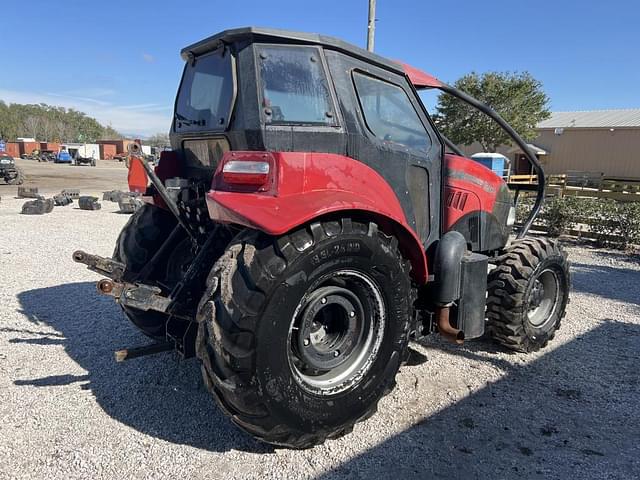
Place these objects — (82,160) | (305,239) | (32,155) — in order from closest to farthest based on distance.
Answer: (305,239) → (82,160) → (32,155)

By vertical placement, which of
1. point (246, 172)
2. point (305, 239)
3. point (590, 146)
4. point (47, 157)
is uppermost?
point (590, 146)

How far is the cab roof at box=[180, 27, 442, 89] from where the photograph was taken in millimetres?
2865

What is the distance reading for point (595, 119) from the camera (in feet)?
123

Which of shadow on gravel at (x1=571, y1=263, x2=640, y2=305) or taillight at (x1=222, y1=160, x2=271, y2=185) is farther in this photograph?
shadow on gravel at (x1=571, y1=263, x2=640, y2=305)

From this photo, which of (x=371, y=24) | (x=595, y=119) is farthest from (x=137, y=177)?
(x=595, y=119)

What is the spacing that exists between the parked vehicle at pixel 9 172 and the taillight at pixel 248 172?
79.0 ft

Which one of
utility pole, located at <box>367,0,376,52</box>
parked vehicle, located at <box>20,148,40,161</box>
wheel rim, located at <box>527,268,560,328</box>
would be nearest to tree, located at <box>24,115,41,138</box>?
parked vehicle, located at <box>20,148,40,161</box>

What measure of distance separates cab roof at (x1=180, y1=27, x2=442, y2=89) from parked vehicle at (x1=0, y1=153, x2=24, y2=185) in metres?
23.0

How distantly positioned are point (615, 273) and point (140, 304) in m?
7.60

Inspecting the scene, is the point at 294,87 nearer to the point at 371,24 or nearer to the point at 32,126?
the point at 371,24

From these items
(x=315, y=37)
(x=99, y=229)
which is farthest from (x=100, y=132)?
(x=315, y=37)

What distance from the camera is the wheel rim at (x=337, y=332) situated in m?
2.80

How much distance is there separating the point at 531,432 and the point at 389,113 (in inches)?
91.4

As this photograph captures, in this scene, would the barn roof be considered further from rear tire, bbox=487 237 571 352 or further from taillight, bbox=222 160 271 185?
taillight, bbox=222 160 271 185
